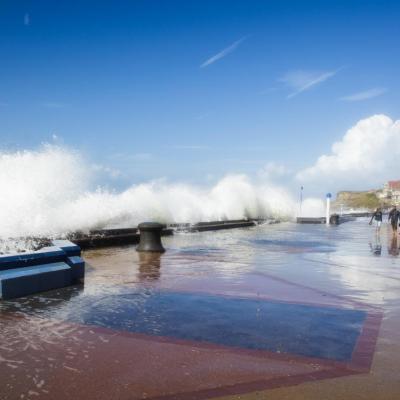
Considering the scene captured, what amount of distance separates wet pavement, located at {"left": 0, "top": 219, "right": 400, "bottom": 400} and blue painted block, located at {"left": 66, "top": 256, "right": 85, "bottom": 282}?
269 mm

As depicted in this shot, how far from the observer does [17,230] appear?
10.6 metres

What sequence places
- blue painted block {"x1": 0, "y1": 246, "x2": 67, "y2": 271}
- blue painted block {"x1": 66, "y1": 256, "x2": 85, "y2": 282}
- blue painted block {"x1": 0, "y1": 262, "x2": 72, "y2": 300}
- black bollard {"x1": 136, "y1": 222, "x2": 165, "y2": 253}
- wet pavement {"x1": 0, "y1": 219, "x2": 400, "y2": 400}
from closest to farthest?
1. wet pavement {"x1": 0, "y1": 219, "x2": 400, "y2": 400}
2. blue painted block {"x1": 0, "y1": 262, "x2": 72, "y2": 300}
3. blue painted block {"x1": 0, "y1": 246, "x2": 67, "y2": 271}
4. blue painted block {"x1": 66, "y1": 256, "x2": 85, "y2": 282}
5. black bollard {"x1": 136, "y1": 222, "x2": 165, "y2": 253}

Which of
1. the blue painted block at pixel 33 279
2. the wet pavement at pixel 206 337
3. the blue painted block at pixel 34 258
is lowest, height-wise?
the wet pavement at pixel 206 337

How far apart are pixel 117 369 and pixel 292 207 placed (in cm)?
3585

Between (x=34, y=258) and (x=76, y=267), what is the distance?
848 millimetres

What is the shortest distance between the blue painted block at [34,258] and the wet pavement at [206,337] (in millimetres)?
570

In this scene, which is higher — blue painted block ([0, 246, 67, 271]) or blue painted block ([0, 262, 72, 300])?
blue painted block ([0, 246, 67, 271])

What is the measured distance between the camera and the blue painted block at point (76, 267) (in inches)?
288

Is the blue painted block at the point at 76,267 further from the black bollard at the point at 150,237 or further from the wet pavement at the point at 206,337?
the black bollard at the point at 150,237

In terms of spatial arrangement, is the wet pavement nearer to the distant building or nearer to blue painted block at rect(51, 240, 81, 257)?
blue painted block at rect(51, 240, 81, 257)

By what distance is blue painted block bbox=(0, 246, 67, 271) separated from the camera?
6.23 m

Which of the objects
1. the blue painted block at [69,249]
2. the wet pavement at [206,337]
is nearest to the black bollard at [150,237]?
the wet pavement at [206,337]

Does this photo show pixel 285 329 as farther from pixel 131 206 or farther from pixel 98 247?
pixel 131 206

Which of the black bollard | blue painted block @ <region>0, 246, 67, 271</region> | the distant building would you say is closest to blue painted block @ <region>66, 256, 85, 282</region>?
blue painted block @ <region>0, 246, 67, 271</region>
